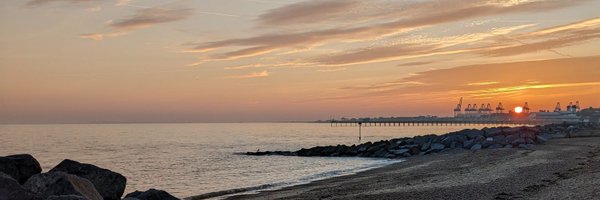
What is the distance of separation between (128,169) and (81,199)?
3439 cm

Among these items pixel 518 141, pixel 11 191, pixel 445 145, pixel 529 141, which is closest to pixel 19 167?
pixel 11 191

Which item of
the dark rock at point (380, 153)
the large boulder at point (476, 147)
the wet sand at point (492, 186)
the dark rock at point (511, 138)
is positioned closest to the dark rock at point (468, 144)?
the large boulder at point (476, 147)

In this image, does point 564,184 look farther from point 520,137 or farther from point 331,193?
point 520,137

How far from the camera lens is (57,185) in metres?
11.2

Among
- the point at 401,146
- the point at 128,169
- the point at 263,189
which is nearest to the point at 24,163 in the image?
the point at 263,189

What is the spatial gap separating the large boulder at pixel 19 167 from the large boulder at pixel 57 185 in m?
2.52

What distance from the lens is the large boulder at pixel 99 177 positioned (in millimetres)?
14587

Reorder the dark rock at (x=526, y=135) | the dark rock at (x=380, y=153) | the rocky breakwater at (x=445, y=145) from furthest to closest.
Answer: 1. the dark rock at (x=380, y=153)
2. the dark rock at (x=526, y=135)
3. the rocky breakwater at (x=445, y=145)

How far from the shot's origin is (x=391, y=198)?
16141 millimetres

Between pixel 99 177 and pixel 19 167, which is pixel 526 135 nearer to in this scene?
pixel 99 177

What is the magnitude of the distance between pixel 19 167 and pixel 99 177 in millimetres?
2021

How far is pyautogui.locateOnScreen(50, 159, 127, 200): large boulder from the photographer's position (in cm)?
1459

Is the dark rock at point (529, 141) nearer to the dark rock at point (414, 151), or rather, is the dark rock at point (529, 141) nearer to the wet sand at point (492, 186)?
the dark rock at point (414, 151)

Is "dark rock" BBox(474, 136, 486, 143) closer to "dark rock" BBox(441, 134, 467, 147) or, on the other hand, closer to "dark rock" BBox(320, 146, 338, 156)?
"dark rock" BBox(441, 134, 467, 147)
